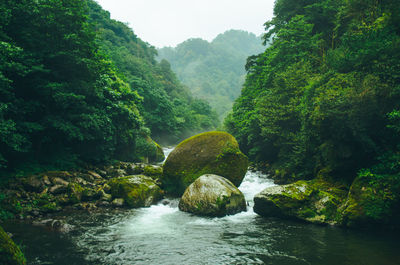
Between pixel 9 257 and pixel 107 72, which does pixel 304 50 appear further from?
pixel 9 257

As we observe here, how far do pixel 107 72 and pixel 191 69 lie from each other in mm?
129163

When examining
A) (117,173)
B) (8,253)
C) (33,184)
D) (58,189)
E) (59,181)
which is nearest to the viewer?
(8,253)

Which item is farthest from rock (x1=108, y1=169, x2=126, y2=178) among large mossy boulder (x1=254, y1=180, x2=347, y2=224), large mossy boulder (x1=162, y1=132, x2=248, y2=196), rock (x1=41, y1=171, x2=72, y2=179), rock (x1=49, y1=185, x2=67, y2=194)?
large mossy boulder (x1=254, y1=180, x2=347, y2=224)

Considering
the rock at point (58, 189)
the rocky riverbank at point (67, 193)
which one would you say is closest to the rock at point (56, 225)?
the rocky riverbank at point (67, 193)

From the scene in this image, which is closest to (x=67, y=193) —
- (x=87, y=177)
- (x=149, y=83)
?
(x=87, y=177)

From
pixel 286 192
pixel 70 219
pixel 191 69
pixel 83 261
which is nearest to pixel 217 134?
pixel 286 192

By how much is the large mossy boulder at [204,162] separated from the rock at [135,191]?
135 centimetres

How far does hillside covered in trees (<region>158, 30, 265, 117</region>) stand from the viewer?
124 metres

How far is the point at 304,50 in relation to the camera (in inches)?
818

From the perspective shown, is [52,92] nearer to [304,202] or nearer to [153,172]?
[153,172]

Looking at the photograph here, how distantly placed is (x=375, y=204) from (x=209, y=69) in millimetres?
139952

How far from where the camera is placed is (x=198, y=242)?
26.2ft

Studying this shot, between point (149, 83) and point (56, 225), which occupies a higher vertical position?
point (149, 83)

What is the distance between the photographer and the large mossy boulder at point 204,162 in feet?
44.9
